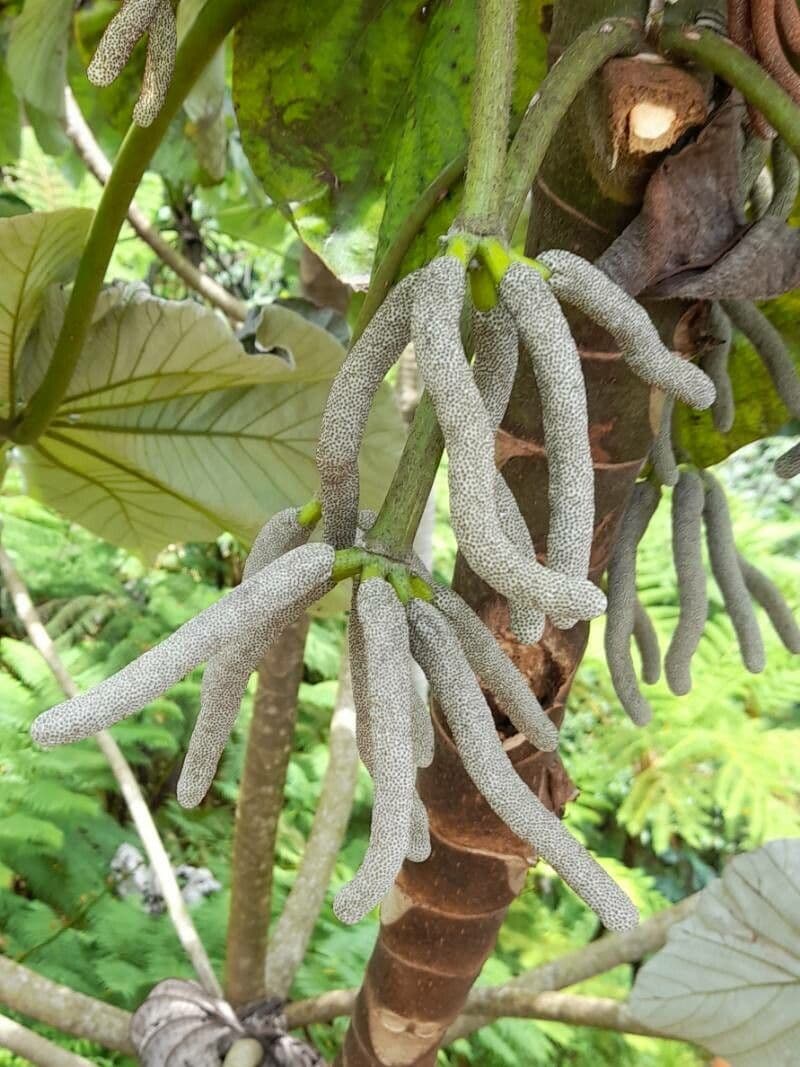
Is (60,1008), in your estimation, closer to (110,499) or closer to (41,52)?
(110,499)

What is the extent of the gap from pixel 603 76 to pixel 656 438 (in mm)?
189

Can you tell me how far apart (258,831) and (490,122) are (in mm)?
1014

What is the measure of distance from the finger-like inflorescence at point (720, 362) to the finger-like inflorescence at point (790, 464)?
7 centimetres

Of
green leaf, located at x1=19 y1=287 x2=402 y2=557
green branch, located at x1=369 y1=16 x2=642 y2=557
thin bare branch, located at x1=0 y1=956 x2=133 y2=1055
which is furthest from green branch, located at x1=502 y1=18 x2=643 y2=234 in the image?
thin bare branch, located at x1=0 y1=956 x2=133 y2=1055

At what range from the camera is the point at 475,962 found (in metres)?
0.62

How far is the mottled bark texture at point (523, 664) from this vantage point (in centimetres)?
41

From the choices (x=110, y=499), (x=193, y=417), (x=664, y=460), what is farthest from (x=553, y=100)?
(x=110, y=499)

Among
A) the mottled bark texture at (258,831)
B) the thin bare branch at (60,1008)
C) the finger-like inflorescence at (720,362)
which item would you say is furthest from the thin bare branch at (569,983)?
the finger-like inflorescence at (720,362)

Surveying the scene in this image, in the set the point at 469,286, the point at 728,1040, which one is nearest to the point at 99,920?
the point at 728,1040

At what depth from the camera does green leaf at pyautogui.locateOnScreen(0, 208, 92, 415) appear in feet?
2.18

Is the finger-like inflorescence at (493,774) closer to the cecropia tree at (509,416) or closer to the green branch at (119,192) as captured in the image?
the cecropia tree at (509,416)

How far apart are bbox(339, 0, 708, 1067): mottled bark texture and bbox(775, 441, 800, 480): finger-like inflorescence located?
0.24 feet

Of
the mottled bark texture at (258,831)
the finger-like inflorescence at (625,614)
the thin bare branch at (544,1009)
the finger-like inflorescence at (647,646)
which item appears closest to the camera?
the finger-like inflorescence at (625,614)

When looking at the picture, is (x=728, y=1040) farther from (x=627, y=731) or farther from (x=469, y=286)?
(x=627, y=731)
